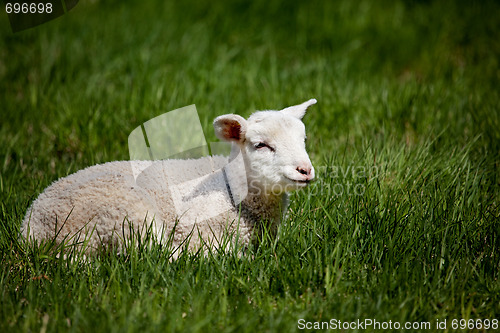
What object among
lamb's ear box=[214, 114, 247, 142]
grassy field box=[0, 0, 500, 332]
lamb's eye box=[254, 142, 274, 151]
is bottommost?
grassy field box=[0, 0, 500, 332]

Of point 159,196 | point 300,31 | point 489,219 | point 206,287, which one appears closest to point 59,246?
point 159,196

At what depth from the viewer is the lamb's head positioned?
316 cm

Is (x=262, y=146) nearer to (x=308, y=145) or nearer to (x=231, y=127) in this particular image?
(x=231, y=127)

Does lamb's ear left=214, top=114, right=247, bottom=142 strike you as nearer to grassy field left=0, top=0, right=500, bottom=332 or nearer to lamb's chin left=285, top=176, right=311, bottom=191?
lamb's chin left=285, top=176, right=311, bottom=191

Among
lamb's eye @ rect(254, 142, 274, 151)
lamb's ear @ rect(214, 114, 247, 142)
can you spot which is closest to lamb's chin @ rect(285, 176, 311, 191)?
lamb's eye @ rect(254, 142, 274, 151)

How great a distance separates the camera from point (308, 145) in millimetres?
4785

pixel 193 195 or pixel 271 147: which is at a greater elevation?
pixel 271 147

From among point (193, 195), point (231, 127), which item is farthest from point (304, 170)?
point (193, 195)

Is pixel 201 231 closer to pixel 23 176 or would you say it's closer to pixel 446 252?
pixel 446 252

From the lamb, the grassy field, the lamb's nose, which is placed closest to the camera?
the grassy field

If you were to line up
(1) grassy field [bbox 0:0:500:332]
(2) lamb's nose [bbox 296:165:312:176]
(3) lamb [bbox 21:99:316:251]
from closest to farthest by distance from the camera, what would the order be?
(1) grassy field [bbox 0:0:500:332]
(2) lamb's nose [bbox 296:165:312:176]
(3) lamb [bbox 21:99:316:251]

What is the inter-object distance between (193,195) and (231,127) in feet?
1.58

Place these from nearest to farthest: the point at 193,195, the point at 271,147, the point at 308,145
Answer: the point at 271,147, the point at 193,195, the point at 308,145

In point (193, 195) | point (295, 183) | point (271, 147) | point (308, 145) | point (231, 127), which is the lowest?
point (308, 145)
